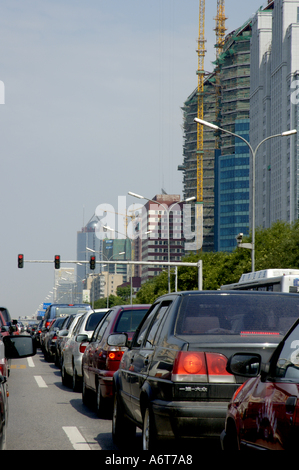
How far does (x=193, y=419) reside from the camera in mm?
5832

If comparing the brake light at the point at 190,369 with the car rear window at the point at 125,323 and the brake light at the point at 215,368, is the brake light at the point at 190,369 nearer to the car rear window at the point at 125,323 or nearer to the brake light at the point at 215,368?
the brake light at the point at 215,368

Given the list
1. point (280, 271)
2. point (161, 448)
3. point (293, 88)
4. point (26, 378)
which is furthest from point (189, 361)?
point (293, 88)

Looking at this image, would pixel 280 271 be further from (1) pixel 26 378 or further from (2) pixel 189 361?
(2) pixel 189 361

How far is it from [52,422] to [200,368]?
200 inches

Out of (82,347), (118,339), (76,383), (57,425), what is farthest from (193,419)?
(76,383)

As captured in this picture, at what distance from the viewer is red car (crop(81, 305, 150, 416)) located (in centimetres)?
1064

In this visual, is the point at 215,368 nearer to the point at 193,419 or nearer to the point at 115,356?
the point at 193,419

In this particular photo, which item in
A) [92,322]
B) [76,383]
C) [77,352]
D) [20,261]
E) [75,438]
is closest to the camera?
[75,438]

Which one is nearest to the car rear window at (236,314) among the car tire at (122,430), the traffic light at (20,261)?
the car tire at (122,430)

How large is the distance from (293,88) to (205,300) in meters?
137

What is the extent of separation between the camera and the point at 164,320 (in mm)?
6742

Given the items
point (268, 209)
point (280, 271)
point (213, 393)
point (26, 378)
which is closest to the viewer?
point (213, 393)

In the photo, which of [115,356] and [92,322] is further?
[92,322]

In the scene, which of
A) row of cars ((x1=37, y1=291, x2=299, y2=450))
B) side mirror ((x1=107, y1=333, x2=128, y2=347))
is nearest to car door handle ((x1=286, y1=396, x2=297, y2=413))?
row of cars ((x1=37, y1=291, x2=299, y2=450))
